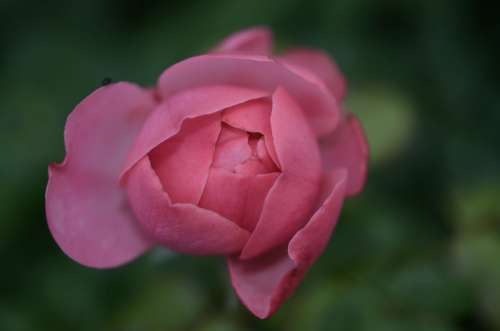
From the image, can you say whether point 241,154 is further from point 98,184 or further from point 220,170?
point 98,184

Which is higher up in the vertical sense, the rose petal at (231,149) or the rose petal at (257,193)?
the rose petal at (231,149)

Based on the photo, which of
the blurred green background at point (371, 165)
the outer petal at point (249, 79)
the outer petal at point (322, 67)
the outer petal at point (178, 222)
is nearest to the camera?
the outer petal at point (178, 222)

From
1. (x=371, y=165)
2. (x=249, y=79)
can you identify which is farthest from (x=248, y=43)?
(x=371, y=165)

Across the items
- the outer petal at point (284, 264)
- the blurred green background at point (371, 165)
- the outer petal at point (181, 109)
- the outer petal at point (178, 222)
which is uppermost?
the outer petal at point (181, 109)

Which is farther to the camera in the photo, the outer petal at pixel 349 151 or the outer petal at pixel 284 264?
the outer petal at pixel 349 151

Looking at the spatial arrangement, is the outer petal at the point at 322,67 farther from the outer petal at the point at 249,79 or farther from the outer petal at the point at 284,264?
the outer petal at the point at 284,264

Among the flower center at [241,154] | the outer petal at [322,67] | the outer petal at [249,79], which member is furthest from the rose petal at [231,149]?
the outer petal at [322,67]
